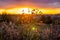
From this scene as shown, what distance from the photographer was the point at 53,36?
13.9 m

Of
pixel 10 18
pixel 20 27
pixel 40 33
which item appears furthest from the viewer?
pixel 10 18

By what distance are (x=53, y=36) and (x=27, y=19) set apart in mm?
2854

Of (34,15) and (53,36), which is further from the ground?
(34,15)

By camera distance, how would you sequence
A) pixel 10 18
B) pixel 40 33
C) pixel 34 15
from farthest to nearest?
pixel 10 18 → pixel 34 15 → pixel 40 33

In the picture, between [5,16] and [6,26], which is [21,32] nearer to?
[6,26]

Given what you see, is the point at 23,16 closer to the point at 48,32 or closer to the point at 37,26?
the point at 37,26

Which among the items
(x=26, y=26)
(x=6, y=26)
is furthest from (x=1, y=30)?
(x=26, y=26)

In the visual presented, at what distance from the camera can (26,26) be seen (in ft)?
47.0

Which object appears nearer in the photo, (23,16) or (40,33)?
(40,33)

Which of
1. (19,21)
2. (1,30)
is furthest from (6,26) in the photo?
(19,21)

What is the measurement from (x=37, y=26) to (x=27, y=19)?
3.80 ft

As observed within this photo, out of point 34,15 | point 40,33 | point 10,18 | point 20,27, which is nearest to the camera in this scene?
point 40,33

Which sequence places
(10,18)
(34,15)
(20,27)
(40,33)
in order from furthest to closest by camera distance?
1. (10,18)
2. (34,15)
3. (20,27)
4. (40,33)

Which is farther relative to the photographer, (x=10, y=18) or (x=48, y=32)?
(x=10, y=18)
